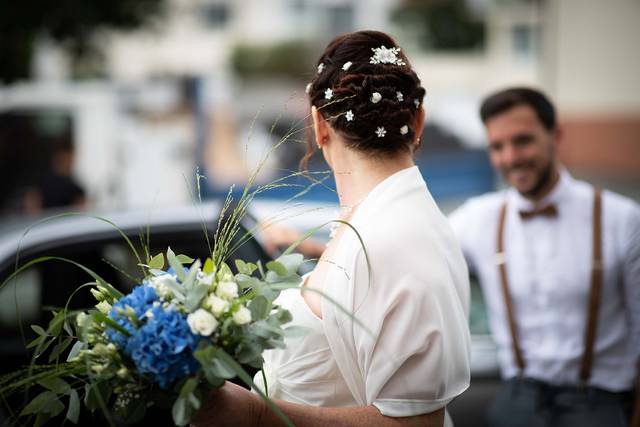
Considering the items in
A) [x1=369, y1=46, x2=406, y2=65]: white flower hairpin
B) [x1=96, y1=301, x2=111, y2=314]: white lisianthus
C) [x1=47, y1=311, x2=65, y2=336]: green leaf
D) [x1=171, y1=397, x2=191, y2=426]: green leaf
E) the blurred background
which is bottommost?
the blurred background

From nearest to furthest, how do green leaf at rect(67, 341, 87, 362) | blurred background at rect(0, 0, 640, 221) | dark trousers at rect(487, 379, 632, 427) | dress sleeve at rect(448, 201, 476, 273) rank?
1. green leaf at rect(67, 341, 87, 362)
2. dark trousers at rect(487, 379, 632, 427)
3. dress sleeve at rect(448, 201, 476, 273)
4. blurred background at rect(0, 0, 640, 221)

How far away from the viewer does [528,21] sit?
120ft

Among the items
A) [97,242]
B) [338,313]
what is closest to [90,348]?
[338,313]

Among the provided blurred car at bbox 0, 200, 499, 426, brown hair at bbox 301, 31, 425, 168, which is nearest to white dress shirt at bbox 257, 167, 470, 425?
brown hair at bbox 301, 31, 425, 168

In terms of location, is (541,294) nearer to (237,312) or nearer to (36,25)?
(237,312)

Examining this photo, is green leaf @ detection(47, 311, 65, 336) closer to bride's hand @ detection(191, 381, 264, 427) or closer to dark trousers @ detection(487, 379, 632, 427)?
bride's hand @ detection(191, 381, 264, 427)

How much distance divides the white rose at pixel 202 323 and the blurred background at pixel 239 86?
1.25 ft

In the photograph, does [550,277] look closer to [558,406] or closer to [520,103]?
[558,406]

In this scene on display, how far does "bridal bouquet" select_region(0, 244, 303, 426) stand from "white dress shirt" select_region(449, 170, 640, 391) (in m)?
1.67

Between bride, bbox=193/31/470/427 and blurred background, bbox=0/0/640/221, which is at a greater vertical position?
bride, bbox=193/31/470/427

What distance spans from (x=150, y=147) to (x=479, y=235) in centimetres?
998

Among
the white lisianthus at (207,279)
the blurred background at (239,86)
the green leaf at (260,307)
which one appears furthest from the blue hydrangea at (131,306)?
the blurred background at (239,86)

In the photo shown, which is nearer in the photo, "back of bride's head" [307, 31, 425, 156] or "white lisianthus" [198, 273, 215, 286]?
"white lisianthus" [198, 273, 215, 286]

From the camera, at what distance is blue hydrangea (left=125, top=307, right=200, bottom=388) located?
5.62 feet
